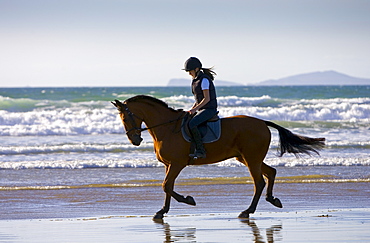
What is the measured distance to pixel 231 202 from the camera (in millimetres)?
9945

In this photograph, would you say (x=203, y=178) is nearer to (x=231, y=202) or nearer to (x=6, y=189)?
(x=231, y=202)

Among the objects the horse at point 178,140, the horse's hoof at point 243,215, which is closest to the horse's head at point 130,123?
the horse at point 178,140

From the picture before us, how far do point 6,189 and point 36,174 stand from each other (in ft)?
6.68

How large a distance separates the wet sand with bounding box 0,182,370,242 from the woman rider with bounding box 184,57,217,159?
1.02 meters

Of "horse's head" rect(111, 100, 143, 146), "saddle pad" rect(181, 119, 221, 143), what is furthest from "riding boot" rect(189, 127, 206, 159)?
"horse's head" rect(111, 100, 143, 146)

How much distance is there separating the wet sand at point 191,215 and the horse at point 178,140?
384 millimetres

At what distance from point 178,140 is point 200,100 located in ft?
2.06

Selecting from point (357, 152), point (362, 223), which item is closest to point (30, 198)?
point (362, 223)

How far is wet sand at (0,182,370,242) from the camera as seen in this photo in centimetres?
709

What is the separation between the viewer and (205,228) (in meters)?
7.57

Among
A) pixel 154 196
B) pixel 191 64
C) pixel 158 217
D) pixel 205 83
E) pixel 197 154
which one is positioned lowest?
pixel 154 196

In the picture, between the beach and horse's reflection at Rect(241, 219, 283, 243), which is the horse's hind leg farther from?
horse's reflection at Rect(241, 219, 283, 243)

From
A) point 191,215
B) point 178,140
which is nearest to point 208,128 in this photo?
point 178,140

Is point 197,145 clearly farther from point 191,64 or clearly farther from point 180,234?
point 180,234
